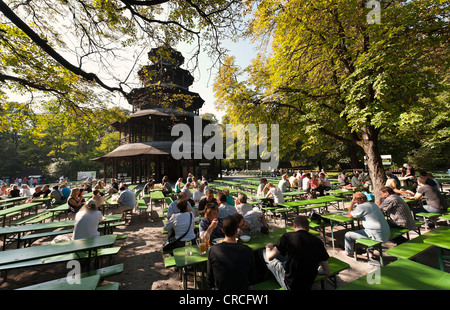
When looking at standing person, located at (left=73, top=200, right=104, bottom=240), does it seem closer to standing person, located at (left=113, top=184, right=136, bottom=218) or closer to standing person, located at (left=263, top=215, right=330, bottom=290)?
standing person, located at (left=113, top=184, right=136, bottom=218)

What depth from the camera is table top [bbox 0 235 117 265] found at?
2639 millimetres

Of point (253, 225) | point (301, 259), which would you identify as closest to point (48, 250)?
point (253, 225)

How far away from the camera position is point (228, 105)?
30.7 ft

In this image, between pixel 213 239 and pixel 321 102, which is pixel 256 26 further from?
pixel 213 239

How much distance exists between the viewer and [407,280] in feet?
6.56

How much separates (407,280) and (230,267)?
6.65 feet

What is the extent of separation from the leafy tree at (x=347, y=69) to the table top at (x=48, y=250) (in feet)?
17.6

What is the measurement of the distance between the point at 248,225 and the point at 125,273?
9.56 ft

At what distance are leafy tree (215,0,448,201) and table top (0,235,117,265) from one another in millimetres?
5358

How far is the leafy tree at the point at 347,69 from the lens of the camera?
5645 mm

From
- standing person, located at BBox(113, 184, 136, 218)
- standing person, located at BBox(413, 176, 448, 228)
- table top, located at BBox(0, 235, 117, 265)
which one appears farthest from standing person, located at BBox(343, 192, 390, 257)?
standing person, located at BBox(113, 184, 136, 218)

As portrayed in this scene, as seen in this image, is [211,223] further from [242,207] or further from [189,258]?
[242,207]

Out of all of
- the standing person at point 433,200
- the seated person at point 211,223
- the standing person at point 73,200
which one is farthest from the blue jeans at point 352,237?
the standing person at point 73,200

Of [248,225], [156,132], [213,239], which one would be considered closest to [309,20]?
[248,225]
